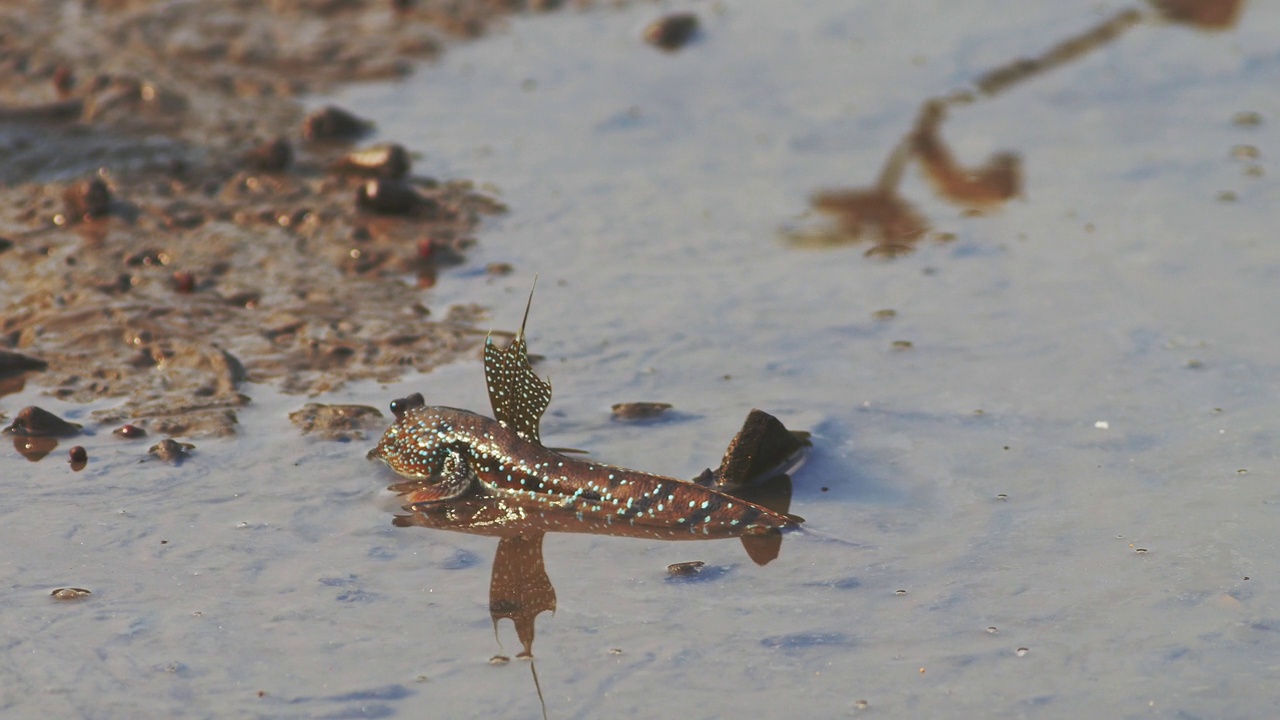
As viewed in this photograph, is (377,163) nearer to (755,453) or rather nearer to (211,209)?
(211,209)

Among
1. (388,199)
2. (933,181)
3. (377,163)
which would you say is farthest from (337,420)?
(933,181)

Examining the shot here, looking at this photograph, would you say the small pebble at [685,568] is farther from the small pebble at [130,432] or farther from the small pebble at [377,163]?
the small pebble at [377,163]

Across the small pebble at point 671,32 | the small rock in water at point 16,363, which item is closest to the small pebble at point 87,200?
the small rock in water at point 16,363

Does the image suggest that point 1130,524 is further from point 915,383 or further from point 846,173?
point 846,173

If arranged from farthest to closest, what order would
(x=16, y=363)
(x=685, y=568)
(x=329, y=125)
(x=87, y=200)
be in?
1. (x=329, y=125)
2. (x=87, y=200)
3. (x=16, y=363)
4. (x=685, y=568)

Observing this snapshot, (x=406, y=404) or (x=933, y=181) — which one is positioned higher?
(x=406, y=404)

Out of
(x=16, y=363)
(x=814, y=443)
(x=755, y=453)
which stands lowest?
(x=814, y=443)

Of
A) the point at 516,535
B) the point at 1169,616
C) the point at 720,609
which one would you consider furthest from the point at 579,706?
the point at 1169,616
